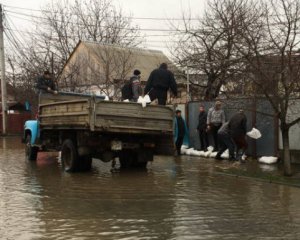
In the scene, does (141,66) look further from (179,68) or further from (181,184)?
(181,184)

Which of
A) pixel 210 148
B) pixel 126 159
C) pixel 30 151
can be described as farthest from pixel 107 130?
pixel 210 148

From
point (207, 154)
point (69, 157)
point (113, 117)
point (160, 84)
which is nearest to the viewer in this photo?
point (113, 117)

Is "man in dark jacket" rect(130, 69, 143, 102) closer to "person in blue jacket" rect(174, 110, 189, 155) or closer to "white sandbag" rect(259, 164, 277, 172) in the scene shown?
"person in blue jacket" rect(174, 110, 189, 155)

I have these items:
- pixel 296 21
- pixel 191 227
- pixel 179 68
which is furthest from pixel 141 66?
pixel 191 227

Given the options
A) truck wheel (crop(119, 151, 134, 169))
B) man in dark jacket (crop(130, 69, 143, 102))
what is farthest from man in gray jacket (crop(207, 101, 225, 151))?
truck wheel (crop(119, 151, 134, 169))

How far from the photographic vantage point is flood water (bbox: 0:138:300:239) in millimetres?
6617

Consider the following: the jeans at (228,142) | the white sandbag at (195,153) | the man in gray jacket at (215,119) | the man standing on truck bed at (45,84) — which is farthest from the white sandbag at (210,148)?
the man standing on truck bed at (45,84)

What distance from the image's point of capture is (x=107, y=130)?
36.7 feet

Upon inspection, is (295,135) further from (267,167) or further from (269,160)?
(267,167)

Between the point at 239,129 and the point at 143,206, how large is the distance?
668 centimetres

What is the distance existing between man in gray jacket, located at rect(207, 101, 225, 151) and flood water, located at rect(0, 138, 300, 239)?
3434mm

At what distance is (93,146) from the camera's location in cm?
1177

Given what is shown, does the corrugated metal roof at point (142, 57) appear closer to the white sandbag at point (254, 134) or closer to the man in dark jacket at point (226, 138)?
the man in dark jacket at point (226, 138)

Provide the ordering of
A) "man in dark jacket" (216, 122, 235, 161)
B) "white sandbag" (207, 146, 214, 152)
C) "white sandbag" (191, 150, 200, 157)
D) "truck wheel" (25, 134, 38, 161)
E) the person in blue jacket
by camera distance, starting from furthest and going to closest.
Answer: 1. the person in blue jacket
2. "white sandbag" (191, 150, 200, 157)
3. "white sandbag" (207, 146, 214, 152)
4. "truck wheel" (25, 134, 38, 161)
5. "man in dark jacket" (216, 122, 235, 161)
